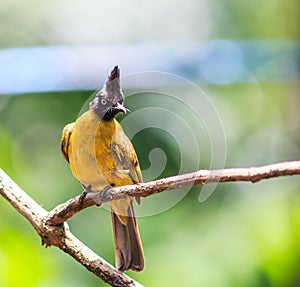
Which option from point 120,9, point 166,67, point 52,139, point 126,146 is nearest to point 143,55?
point 166,67

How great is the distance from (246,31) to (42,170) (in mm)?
1105

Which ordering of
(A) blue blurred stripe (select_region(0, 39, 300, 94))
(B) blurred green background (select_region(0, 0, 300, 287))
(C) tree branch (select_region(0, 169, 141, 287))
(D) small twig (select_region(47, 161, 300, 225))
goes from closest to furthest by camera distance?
(D) small twig (select_region(47, 161, 300, 225)) < (C) tree branch (select_region(0, 169, 141, 287)) < (A) blue blurred stripe (select_region(0, 39, 300, 94)) < (B) blurred green background (select_region(0, 0, 300, 287))

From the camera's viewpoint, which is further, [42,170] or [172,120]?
[42,170]

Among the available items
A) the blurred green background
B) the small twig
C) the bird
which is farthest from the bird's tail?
the blurred green background

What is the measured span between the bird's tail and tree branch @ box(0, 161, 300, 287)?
65 mm

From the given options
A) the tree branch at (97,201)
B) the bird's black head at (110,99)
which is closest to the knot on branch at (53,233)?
the tree branch at (97,201)

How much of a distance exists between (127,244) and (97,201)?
167 millimetres

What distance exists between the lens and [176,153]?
1677 millimetres

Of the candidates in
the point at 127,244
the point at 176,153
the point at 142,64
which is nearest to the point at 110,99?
the point at 127,244

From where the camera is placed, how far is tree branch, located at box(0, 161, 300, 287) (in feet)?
1.91

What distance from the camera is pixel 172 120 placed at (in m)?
1.57

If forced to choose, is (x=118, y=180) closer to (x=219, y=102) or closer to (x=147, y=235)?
(x=147, y=235)

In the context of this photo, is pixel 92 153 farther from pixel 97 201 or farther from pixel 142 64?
pixel 142 64

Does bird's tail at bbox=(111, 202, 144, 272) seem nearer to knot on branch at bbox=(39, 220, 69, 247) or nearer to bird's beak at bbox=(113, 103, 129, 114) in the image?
knot on branch at bbox=(39, 220, 69, 247)
